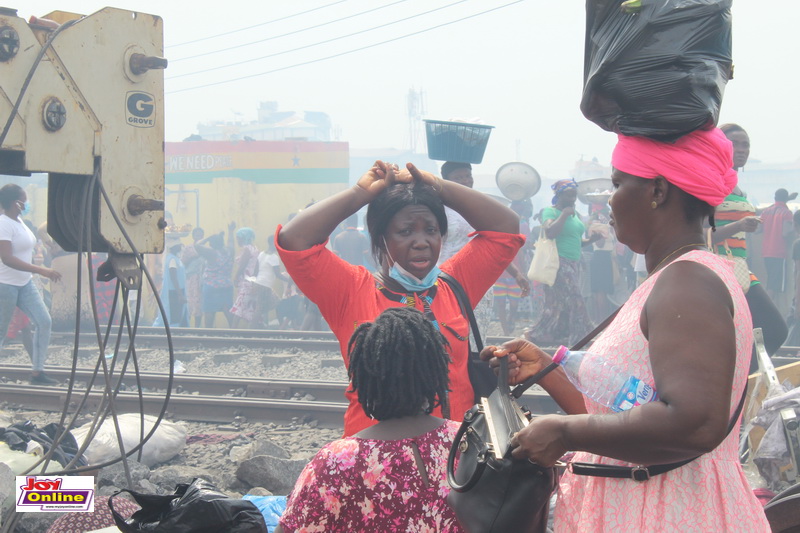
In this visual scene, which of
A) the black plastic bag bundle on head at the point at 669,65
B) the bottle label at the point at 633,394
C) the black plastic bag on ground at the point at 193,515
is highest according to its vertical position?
the black plastic bag bundle on head at the point at 669,65

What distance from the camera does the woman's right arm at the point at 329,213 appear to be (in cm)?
313

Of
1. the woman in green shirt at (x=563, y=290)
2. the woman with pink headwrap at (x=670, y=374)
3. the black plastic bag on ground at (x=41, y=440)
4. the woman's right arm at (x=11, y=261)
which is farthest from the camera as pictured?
the woman in green shirt at (x=563, y=290)

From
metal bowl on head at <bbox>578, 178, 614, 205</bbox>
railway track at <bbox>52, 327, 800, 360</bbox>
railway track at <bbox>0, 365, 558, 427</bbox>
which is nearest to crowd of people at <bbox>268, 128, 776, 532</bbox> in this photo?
railway track at <bbox>0, 365, 558, 427</bbox>

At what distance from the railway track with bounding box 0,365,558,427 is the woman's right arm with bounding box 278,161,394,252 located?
158 inches

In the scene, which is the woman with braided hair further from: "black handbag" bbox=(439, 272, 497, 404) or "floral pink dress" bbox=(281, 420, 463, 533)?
"black handbag" bbox=(439, 272, 497, 404)

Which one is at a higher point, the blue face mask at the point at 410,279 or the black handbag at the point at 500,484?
the blue face mask at the point at 410,279

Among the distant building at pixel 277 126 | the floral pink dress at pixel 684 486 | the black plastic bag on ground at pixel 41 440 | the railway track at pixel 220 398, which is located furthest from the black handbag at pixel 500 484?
the distant building at pixel 277 126

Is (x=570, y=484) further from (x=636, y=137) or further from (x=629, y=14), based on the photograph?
(x=629, y=14)

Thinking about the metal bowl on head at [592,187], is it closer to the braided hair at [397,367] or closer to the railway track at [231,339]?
the railway track at [231,339]

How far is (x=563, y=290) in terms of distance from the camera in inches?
430

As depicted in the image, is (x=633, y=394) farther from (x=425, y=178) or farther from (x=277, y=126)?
(x=277, y=126)

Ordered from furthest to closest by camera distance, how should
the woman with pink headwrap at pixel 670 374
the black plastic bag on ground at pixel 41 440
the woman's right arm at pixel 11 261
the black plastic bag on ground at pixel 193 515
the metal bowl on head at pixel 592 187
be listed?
the metal bowl on head at pixel 592 187, the woman's right arm at pixel 11 261, the black plastic bag on ground at pixel 41 440, the black plastic bag on ground at pixel 193 515, the woman with pink headwrap at pixel 670 374

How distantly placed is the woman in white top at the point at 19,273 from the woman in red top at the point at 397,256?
6826 millimetres

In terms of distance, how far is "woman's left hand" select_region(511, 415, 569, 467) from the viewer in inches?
65.3
